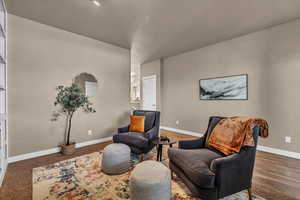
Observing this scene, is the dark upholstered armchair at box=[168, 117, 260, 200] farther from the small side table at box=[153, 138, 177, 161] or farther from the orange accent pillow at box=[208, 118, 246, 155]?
the small side table at box=[153, 138, 177, 161]

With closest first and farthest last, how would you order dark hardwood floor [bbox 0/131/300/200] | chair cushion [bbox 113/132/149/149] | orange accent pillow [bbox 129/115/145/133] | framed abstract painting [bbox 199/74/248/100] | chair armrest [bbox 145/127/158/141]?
dark hardwood floor [bbox 0/131/300/200]
chair cushion [bbox 113/132/149/149]
chair armrest [bbox 145/127/158/141]
orange accent pillow [bbox 129/115/145/133]
framed abstract painting [bbox 199/74/248/100]

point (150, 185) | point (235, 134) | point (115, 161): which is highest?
point (235, 134)

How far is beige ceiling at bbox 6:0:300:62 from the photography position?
7.82ft

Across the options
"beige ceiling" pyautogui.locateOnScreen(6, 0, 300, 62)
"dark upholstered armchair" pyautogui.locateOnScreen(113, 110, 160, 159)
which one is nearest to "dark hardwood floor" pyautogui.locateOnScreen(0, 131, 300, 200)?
"dark upholstered armchair" pyautogui.locateOnScreen(113, 110, 160, 159)

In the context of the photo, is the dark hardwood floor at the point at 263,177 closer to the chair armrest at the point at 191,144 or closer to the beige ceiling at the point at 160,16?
the chair armrest at the point at 191,144

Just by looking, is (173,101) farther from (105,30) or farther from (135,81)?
(135,81)

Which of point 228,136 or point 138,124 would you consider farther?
point 138,124

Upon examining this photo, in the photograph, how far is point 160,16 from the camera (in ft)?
8.98

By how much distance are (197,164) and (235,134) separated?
1.96 feet

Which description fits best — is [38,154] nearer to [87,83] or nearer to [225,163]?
[87,83]

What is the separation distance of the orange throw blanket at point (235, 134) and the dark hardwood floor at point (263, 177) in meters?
0.68

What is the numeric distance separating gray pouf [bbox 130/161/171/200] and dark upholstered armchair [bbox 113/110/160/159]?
107 centimetres

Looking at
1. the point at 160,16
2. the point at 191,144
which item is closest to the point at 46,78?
the point at 160,16

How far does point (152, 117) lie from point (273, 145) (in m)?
2.66
